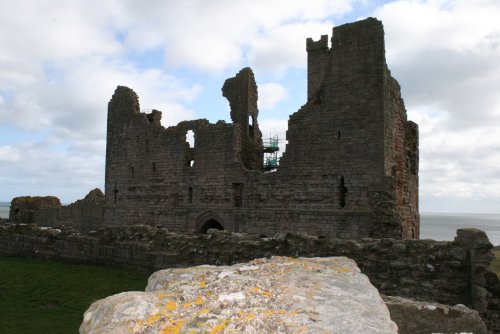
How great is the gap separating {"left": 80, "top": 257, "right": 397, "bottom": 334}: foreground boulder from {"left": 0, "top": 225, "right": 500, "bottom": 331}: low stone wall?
222 inches

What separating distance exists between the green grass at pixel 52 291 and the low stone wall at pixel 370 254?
0.60 m

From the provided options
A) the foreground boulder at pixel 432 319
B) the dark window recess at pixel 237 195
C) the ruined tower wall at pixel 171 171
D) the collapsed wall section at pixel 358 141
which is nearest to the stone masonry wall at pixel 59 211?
the ruined tower wall at pixel 171 171

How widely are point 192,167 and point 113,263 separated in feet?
30.4

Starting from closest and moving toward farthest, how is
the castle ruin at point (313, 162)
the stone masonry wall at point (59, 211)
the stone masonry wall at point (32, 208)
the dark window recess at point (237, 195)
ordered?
the castle ruin at point (313, 162) < the dark window recess at point (237, 195) < the stone masonry wall at point (59, 211) < the stone masonry wall at point (32, 208)

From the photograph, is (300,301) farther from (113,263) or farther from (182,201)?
(182,201)

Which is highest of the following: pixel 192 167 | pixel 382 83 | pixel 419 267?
pixel 382 83

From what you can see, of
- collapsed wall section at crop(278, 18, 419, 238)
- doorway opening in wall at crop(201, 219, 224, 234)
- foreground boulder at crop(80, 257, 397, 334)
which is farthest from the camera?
doorway opening in wall at crop(201, 219, 224, 234)

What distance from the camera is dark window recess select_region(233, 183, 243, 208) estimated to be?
65.4 ft

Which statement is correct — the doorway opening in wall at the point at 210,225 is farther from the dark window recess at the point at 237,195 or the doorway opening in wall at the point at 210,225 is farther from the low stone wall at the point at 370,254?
the low stone wall at the point at 370,254

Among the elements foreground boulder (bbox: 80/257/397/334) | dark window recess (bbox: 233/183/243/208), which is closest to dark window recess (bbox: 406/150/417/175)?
dark window recess (bbox: 233/183/243/208)

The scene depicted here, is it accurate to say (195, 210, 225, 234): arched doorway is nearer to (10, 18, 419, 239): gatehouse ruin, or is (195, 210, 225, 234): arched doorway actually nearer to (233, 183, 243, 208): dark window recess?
(10, 18, 419, 239): gatehouse ruin

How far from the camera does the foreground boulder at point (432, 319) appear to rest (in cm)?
351

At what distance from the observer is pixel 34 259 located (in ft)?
50.8

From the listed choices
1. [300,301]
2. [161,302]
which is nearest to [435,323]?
[300,301]
